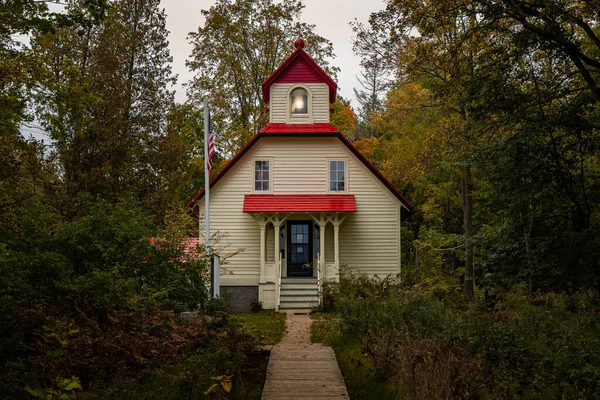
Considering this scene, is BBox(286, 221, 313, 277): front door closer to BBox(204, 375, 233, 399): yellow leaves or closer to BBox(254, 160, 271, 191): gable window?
BBox(254, 160, 271, 191): gable window

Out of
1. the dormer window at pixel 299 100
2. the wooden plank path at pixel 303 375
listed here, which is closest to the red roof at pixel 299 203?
the dormer window at pixel 299 100

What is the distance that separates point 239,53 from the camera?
3222 centimetres

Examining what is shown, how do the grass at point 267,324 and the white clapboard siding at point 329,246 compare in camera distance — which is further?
the white clapboard siding at point 329,246

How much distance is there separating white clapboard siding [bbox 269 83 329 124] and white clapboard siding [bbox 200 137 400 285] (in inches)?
38.1

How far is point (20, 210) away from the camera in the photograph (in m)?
11.0

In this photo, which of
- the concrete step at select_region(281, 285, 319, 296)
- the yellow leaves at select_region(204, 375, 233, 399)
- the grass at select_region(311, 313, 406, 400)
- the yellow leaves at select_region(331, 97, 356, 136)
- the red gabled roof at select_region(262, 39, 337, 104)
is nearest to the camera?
the yellow leaves at select_region(204, 375, 233, 399)

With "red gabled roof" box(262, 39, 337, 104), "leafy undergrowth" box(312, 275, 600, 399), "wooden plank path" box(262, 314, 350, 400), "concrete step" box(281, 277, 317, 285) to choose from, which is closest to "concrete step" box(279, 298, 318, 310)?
"concrete step" box(281, 277, 317, 285)

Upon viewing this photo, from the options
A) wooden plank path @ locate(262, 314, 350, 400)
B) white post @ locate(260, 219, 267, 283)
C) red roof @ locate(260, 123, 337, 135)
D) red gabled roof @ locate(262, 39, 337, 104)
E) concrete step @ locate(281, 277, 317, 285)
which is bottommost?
wooden plank path @ locate(262, 314, 350, 400)

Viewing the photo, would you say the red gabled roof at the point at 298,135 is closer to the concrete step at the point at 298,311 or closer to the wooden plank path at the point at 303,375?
the concrete step at the point at 298,311

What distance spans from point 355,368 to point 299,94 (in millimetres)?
15391

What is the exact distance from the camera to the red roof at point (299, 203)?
2183cm

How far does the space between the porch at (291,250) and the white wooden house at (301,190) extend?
0.18 ft

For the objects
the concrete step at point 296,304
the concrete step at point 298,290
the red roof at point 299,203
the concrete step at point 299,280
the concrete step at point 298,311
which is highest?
the red roof at point 299,203

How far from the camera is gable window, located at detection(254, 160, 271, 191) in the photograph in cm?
2316
